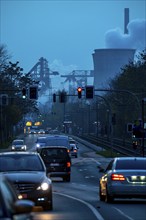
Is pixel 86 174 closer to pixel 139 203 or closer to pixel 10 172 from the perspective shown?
pixel 139 203

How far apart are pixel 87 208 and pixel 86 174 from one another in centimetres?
2700

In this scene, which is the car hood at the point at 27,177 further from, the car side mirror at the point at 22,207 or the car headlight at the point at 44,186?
the car side mirror at the point at 22,207

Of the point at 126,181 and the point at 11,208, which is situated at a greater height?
the point at 11,208

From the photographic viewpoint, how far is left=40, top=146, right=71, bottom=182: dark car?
1674 inches

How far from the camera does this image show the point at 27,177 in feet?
71.7

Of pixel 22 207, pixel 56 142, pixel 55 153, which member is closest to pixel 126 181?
pixel 22 207

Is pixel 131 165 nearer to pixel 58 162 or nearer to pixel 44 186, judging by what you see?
pixel 44 186

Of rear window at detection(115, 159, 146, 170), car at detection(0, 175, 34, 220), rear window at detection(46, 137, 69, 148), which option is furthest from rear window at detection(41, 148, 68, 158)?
car at detection(0, 175, 34, 220)

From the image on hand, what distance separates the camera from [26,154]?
78.5ft

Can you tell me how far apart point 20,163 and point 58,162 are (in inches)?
773

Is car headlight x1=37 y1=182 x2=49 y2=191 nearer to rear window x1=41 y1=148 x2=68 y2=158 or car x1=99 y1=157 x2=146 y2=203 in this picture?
car x1=99 y1=157 x2=146 y2=203

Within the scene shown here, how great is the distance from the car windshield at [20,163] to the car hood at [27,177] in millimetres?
643

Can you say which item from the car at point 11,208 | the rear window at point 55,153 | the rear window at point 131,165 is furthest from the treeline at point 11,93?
the car at point 11,208

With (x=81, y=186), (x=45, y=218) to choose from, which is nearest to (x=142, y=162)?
(x=45, y=218)
